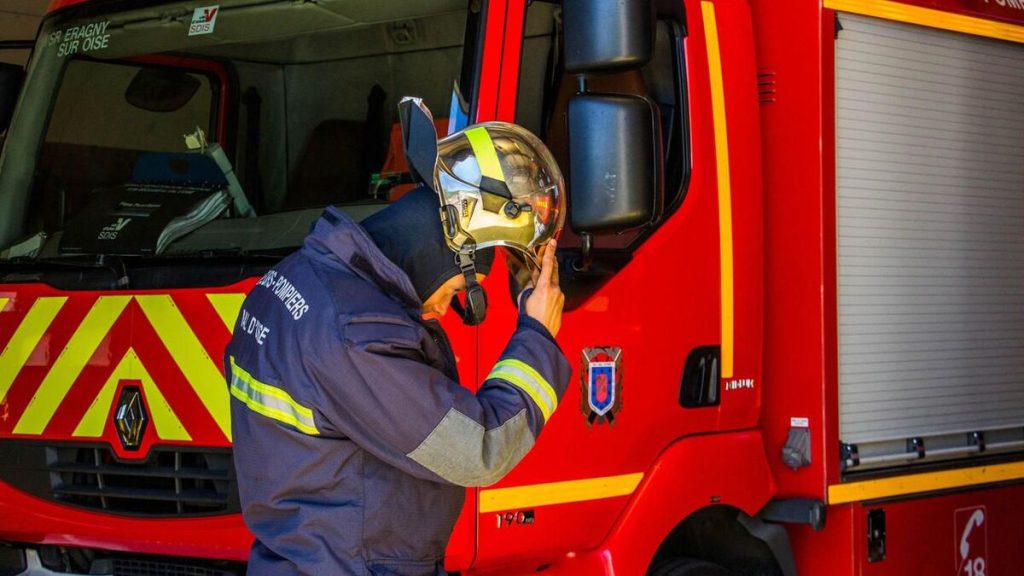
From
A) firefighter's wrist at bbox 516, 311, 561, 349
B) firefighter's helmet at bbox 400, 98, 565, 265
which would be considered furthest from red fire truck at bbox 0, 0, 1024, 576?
firefighter's wrist at bbox 516, 311, 561, 349

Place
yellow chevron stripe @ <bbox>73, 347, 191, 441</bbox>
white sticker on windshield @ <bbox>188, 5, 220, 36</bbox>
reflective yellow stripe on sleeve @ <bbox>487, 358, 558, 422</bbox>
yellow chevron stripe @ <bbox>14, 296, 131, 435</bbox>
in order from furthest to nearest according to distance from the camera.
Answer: white sticker on windshield @ <bbox>188, 5, 220, 36</bbox>
yellow chevron stripe @ <bbox>14, 296, 131, 435</bbox>
yellow chevron stripe @ <bbox>73, 347, 191, 441</bbox>
reflective yellow stripe on sleeve @ <bbox>487, 358, 558, 422</bbox>

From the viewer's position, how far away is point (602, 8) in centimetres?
318

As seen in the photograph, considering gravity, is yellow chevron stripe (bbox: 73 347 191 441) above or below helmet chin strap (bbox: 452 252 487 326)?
below

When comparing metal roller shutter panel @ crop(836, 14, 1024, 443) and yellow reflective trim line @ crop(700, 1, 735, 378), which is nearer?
yellow reflective trim line @ crop(700, 1, 735, 378)

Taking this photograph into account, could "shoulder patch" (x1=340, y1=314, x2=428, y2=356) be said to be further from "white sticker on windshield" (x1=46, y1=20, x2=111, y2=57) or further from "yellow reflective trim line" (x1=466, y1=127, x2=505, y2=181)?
"white sticker on windshield" (x1=46, y1=20, x2=111, y2=57)

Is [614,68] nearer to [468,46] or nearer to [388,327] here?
[468,46]

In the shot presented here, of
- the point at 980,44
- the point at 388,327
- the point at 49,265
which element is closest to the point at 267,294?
the point at 388,327

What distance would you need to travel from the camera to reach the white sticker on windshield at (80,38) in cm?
409

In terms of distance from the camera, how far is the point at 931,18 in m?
4.39

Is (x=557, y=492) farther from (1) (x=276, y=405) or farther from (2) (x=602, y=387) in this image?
A: (1) (x=276, y=405)

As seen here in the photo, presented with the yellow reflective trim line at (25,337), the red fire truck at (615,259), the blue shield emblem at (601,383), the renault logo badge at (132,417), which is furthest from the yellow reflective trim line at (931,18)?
the yellow reflective trim line at (25,337)

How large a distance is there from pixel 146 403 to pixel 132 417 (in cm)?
6

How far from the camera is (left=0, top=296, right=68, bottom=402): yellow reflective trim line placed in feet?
12.0

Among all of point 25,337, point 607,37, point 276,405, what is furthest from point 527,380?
point 25,337
